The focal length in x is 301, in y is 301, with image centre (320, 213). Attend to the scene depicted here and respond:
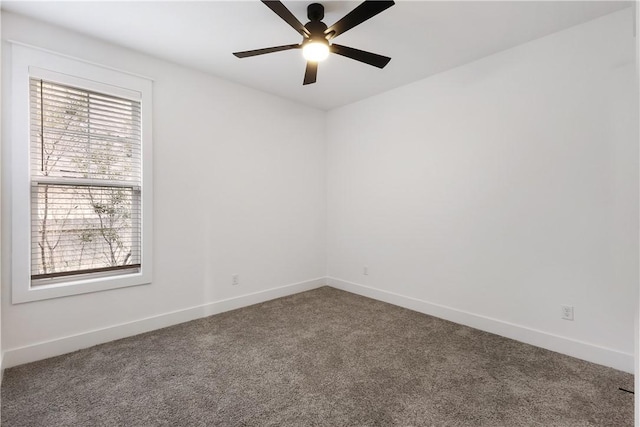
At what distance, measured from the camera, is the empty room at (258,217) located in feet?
6.51

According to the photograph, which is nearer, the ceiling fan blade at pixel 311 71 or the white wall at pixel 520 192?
the white wall at pixel 520 192

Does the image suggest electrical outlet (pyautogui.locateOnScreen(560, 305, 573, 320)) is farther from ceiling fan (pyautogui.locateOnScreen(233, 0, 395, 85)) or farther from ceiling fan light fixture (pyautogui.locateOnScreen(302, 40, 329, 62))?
ceiling fan light fixture (pyautogui.locateOnScreen(302, 40, 329, 62))

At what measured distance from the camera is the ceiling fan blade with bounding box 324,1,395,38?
5.59 feet

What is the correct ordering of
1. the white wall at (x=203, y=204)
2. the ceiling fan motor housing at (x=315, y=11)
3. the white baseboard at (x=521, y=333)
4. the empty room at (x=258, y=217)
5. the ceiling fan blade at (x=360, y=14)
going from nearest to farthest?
the ceiling fan blade at (x=360, y=14) < the empty room at (x=258, y=217) < the ceiling fan motor housing at (x=315, y=11) < the white baseboard at (x=521, y=333) < the white wall at (x=203, y=204)

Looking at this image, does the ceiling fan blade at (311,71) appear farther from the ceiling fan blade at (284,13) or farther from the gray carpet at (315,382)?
the gray carpet at (315,382)

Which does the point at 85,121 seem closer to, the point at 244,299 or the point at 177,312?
the point at 177,312

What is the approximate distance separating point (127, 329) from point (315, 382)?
6.09 ft

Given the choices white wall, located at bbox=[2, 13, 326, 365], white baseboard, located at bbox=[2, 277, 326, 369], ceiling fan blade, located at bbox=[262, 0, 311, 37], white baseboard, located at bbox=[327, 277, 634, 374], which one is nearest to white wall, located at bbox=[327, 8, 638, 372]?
white baseboard, located at bbox=[327, 277, 634, 374]

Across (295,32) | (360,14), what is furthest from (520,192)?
(295,32)

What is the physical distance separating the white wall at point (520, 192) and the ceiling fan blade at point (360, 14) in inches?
64.6

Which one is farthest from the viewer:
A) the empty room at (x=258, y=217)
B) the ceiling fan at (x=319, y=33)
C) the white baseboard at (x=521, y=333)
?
the white baseboard at (x=521, y=333)

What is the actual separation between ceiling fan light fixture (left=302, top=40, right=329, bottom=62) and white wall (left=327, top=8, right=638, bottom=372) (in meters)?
1.60

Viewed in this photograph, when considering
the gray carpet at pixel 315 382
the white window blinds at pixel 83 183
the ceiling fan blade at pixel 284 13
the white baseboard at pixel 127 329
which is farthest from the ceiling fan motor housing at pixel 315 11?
the white baseboard at pixel 127 329

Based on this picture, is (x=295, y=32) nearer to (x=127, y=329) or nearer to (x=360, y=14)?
(x=360, y=14)
